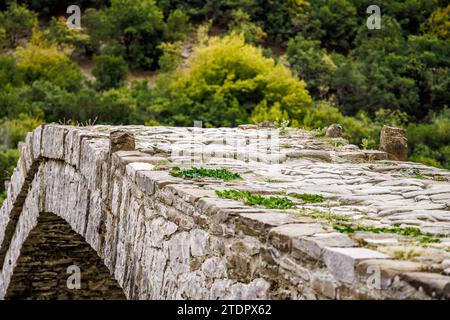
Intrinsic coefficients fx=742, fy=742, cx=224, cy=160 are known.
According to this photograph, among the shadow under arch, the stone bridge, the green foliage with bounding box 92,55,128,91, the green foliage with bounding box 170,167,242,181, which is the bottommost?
the shadow under arch

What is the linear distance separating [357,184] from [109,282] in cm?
561

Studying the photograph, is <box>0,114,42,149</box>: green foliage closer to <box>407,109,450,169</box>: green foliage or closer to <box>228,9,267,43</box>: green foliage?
<box>407,109,450,169</box>: green foliage

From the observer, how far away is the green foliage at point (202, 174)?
15.7 feet

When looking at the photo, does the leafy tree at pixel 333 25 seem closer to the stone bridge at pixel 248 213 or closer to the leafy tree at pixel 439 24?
the leafy tree at pixel 439 24

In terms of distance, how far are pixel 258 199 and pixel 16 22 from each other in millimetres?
29728

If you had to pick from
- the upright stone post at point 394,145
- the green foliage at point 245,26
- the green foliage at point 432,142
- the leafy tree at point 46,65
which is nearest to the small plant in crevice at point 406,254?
the upright stone post at point 394,145

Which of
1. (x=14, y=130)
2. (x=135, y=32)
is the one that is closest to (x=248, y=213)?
(x=14, y=130)

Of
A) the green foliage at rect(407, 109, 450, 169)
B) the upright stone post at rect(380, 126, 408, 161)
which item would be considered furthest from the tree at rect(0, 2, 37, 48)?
the upright stone post at rect(380, 126, 408, 161)

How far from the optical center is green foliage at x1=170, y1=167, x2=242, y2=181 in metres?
4.79

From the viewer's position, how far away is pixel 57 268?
32.3 feet

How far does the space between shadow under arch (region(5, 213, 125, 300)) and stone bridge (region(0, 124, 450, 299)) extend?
36cm

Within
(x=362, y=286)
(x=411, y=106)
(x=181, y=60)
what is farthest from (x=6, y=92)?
(x=362, y=286)

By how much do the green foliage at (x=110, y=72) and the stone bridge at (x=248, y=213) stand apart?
1790cm

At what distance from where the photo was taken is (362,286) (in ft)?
8.80
